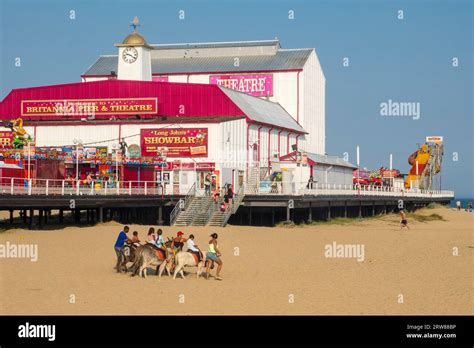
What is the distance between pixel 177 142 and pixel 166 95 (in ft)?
21.3

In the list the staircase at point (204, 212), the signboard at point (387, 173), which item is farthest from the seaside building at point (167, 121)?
the signboard at point (387, 173)

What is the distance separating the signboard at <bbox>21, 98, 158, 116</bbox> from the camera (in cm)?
6756

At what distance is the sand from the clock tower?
1319 inches

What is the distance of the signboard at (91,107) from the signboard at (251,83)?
17.8 metres

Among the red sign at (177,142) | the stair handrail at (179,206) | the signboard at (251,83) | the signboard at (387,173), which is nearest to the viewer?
the stair handrail at (179,206)

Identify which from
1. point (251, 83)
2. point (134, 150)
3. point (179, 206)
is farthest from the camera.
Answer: point (251, 83)

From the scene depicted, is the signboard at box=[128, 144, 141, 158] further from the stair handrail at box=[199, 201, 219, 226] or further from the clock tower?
the stair handrail at box=[199, 201, 219, 226]

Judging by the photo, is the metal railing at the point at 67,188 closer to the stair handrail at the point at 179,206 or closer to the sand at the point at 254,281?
the stair handrail at the point at 179,206

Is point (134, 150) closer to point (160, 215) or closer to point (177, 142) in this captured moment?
point (177, 142)

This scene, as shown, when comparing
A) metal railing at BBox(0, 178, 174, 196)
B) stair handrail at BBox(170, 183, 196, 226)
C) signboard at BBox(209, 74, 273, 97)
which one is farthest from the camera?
signboard at BBox(209, 74, 273, 97)

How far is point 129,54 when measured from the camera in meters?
73.6

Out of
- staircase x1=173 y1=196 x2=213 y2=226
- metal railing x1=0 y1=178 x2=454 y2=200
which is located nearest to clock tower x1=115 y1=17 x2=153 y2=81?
metal railing x1=0 y1=178 x2=454 y2=200

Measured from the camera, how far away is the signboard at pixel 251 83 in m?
84.7

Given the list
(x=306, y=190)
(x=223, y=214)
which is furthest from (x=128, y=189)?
(x=306, y=190)
